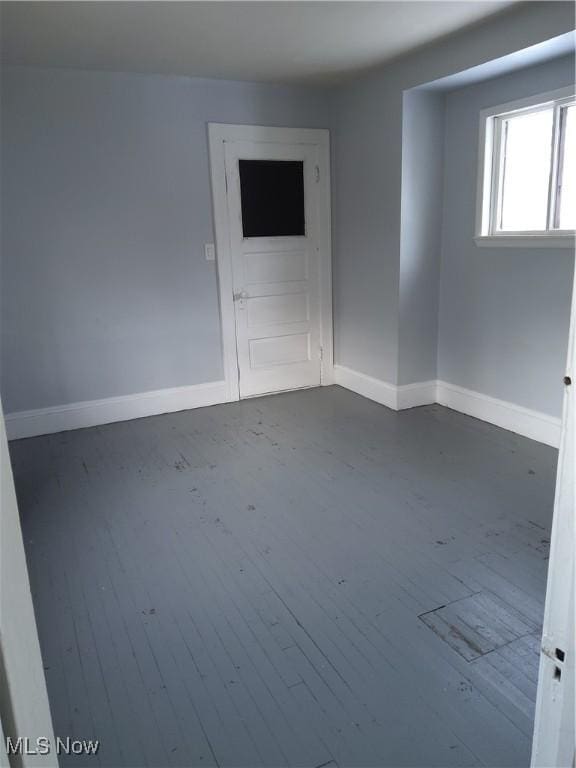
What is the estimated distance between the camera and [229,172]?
4.18 metres

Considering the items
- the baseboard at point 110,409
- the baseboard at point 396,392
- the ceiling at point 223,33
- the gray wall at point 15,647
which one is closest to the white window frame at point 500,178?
the ceiling at point 223,33

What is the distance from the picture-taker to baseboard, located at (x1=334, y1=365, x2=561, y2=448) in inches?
138

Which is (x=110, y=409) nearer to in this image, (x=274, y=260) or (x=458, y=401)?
(x=274, y=260)

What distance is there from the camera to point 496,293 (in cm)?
369

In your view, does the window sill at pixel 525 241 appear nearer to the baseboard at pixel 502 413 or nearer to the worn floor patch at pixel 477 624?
the baseboard at pixel 502 413

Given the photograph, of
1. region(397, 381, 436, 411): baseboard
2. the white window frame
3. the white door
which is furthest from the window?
region(397, 381, 436, 411): baseboard

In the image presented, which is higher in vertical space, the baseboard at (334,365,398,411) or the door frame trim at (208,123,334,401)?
the door frame trim at (208,123,334,401)

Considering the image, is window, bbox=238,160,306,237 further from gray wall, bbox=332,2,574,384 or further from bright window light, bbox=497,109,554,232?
bright window light, bbox=497,109,554,232

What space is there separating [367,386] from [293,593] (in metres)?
2.62

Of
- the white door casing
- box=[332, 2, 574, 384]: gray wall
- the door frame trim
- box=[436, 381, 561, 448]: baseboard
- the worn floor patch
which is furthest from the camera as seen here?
the door frame trim

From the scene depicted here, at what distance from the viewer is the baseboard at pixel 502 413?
11.4ft

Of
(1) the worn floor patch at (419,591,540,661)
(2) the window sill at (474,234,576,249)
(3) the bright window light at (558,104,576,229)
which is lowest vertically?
(1) the worn floor patch at (419,591,540,661)

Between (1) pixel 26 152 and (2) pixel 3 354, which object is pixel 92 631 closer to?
(2) pixel 3 354

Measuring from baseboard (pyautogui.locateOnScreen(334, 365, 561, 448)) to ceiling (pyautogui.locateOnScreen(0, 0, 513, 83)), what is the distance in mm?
2339
